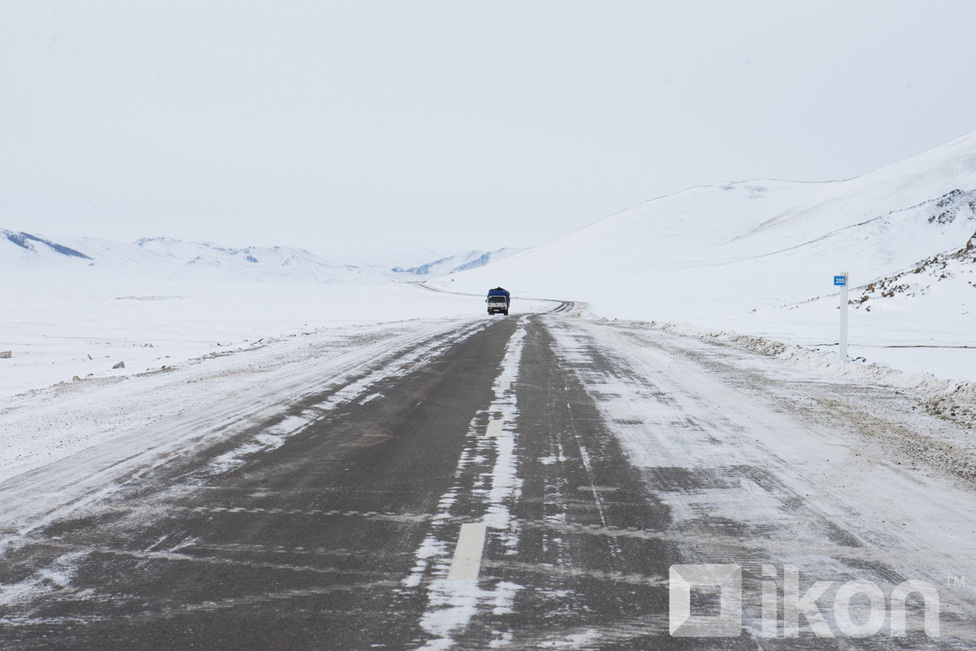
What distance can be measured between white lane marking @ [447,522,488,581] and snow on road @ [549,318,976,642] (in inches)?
46.1

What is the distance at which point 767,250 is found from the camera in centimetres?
13500

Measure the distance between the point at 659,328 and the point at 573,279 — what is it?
89220 millimetres

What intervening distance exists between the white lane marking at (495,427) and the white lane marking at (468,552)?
112 inches

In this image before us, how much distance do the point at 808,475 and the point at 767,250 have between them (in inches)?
5454

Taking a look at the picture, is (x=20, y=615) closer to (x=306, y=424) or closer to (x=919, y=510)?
(x=306, y=424)

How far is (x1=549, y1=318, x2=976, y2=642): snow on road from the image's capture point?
13.5ft

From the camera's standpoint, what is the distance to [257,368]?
13.6 meters

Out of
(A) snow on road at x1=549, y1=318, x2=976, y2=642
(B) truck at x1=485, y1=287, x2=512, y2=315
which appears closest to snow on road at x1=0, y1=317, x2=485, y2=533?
(A) snow on road at x1=549, y1=318, x2=976, y2=642

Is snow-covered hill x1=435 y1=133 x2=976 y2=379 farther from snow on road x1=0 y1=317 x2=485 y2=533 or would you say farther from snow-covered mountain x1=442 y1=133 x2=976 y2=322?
snow on road x1=0 y1=317 x2=485 y2=533

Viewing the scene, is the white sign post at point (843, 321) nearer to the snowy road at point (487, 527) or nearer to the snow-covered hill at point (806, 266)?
the snow-covered hill at point (806, 266)

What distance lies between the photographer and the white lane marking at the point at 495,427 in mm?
7512

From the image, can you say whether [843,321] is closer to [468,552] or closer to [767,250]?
[468,552]

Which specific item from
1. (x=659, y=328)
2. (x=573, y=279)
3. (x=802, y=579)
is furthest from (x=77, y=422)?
(x=573, y=279)

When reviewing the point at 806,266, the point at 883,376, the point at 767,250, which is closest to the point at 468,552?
the point at 883,376
